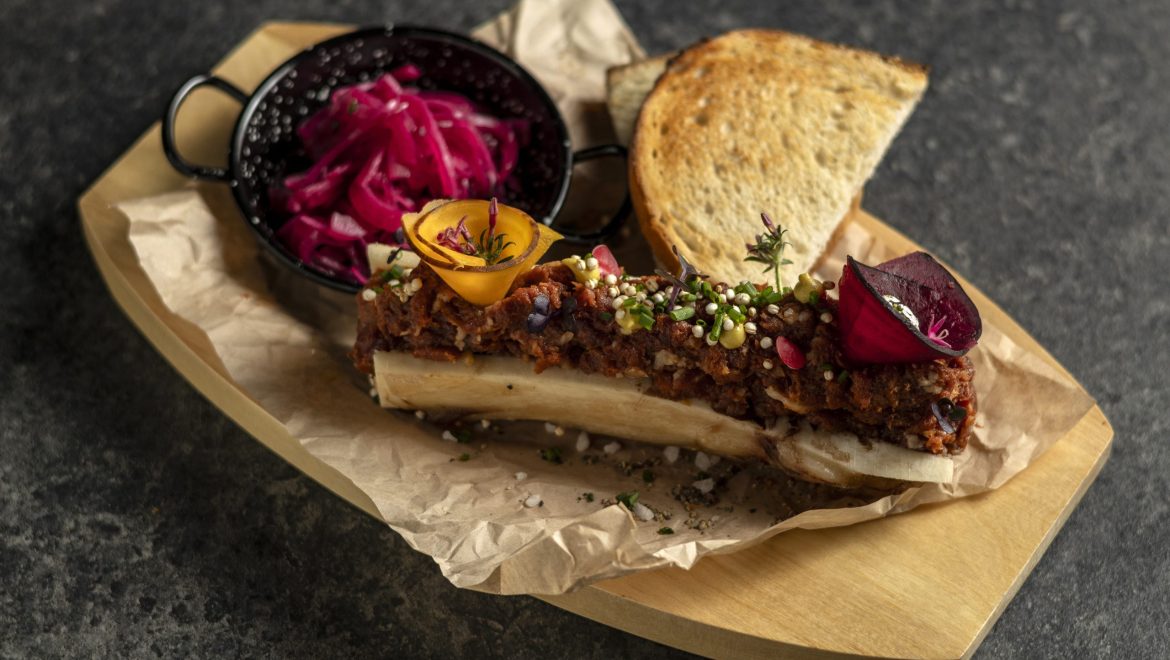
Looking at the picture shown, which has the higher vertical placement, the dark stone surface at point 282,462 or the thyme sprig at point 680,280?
the thyme sprig at point 680,280

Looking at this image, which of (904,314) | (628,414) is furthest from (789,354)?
(628,414)

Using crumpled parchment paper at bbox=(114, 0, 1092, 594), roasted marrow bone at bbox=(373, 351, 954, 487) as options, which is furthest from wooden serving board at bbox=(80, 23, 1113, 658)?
roasted marrow bone at bbox=(373, 351, 954, 487)

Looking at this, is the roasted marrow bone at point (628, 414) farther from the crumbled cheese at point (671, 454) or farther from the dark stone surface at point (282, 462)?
the dark stone surface at point (282, 462)

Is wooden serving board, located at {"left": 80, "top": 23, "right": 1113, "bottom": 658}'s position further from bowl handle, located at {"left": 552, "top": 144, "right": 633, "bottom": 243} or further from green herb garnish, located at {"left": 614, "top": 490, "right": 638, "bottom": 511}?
bowl handle, located at {"left": 552, "top": 144, "right": 633, "bottom": 243}

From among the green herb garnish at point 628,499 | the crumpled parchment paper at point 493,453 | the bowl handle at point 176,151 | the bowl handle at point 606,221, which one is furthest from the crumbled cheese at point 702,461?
the bowl handle at point 176,151

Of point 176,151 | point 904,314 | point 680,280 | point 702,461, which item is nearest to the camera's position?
point 904,314

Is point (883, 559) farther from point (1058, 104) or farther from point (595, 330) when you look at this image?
point (1058, 104)

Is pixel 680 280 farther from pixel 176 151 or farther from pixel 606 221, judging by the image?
pixel 176 151
